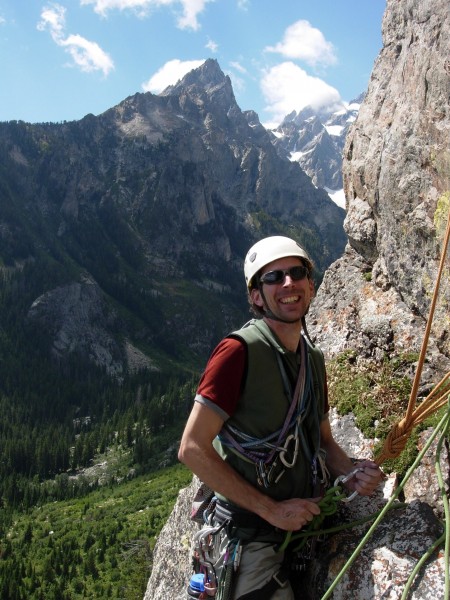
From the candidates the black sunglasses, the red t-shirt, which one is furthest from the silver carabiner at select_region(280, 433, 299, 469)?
the black sunglasses

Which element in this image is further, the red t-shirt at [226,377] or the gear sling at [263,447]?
the gear sling at [263,447]

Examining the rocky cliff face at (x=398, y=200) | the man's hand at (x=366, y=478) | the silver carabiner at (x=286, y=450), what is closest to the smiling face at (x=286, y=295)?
the silver carabiner at (x=286, y=450)

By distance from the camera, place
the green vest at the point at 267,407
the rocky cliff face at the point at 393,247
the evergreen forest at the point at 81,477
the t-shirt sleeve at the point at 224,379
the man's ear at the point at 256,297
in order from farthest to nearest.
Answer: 1. the evergreen forest at the point at 81,477
2. the man's ear at the point at 256,297
3. the rocky cliff face at the point at 393,247
4. the green vest at the point at 267,407
5. the t-shirt sleeve at the point at 224,379

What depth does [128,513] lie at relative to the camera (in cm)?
10519

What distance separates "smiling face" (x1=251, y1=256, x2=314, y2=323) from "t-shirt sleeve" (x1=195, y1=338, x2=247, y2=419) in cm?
74

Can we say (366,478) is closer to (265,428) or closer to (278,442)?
(278,442)

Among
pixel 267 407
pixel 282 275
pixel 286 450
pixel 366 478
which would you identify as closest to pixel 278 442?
pixel 286 450

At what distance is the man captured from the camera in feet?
16.6

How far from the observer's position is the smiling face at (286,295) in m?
5.62

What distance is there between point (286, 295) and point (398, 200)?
7132 mm

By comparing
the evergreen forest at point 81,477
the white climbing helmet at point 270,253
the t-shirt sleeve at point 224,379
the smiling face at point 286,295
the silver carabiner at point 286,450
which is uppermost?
the white climbing helmet at point 270,253

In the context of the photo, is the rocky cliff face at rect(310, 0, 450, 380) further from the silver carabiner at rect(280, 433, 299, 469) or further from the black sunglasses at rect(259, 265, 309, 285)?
the silver carabiner at rect(280, 433, 299, 469)

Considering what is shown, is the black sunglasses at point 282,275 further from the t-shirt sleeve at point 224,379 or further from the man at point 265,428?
the t-shirt sleeve at point 224,379

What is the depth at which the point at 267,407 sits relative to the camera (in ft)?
17.5
